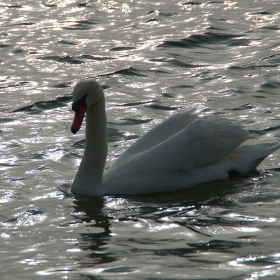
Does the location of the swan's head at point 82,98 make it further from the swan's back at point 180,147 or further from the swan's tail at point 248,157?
the swan's tail at point 248,157

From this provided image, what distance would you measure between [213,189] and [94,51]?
23.3 feet

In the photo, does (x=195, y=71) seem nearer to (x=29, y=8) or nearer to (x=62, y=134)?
(x=62, y=134)

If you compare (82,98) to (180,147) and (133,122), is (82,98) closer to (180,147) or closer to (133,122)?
(180,147)

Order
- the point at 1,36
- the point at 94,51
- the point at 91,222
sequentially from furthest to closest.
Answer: the point at 1,36 < the point at 94,51 < the point at 91,222

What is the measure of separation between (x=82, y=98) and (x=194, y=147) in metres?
1.34

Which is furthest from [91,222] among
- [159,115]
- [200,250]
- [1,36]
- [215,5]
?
[215,5]

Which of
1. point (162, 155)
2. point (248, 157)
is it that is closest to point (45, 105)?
point (162, 155)

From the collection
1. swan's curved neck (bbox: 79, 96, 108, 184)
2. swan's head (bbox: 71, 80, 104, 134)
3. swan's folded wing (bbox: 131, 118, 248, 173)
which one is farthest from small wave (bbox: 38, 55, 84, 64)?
swan's head (bbox: 71, 80, 104, 134)

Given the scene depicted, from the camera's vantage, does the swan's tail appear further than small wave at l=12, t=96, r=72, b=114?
No

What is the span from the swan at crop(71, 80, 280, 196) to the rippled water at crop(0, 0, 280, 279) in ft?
0.50

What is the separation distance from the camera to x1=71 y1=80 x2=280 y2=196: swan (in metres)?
7.64

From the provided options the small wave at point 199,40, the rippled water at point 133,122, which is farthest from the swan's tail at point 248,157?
the small wave at point 199,40

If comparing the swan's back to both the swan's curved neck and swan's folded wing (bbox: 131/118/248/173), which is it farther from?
the swan's curved neck

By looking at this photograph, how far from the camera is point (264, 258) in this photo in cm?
578
